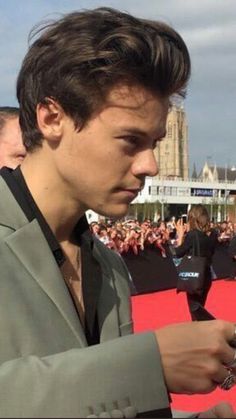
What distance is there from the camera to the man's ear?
1.45 meters

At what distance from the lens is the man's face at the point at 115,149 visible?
139 cm

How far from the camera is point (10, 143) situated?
356cm

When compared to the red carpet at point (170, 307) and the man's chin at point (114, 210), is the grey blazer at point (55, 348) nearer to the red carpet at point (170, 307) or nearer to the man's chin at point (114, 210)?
the man's chin at point (114, 210)

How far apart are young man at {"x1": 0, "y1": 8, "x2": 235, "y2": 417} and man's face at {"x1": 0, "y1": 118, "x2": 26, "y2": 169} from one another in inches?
74.2

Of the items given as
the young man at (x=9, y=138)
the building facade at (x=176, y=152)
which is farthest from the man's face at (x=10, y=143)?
the building facade at (x=176, y=152)

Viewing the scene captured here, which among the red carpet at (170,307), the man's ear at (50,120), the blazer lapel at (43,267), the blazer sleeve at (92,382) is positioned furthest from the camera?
the red carpet at (170,307)

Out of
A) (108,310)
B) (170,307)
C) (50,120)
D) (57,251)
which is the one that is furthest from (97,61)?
(170,307)

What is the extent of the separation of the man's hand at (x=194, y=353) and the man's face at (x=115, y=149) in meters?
0.45

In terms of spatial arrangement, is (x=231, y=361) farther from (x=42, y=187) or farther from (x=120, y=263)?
(x=120, y=263)

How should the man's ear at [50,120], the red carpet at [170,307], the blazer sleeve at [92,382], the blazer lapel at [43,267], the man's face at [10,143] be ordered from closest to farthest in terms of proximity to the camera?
the blazer sleeve at [92,382] < the blazer lapel at [43,267] < the man's ear at [50,120] < the man's face at [10,143] < the red carpet at [170,307]

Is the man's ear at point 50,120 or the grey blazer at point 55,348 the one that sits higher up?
the man's ear at point 50,120

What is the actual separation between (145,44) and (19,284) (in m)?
0.60

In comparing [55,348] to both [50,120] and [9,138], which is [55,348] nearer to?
[50,120]

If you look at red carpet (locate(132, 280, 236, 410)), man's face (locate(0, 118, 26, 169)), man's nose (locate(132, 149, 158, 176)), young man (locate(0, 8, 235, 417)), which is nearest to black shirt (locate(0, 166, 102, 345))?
young man (locate(0, 8, 235, 417))
